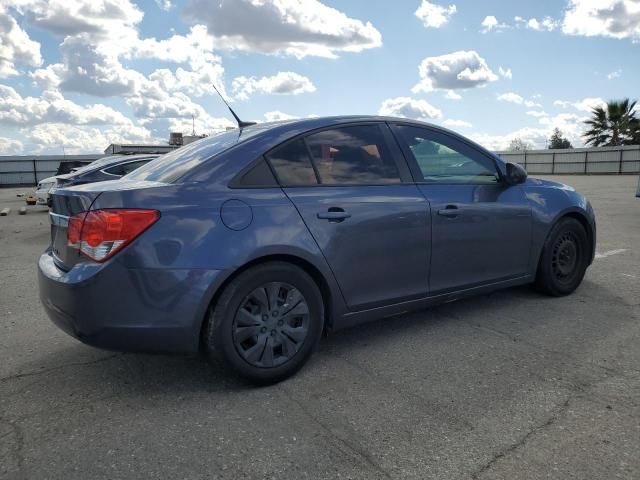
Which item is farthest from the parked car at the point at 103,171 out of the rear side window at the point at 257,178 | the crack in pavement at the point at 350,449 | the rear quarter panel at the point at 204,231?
the crack in pavement at the point at 350,449

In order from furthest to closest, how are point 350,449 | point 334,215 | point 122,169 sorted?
point 122,169, point 334,215, point 350,449

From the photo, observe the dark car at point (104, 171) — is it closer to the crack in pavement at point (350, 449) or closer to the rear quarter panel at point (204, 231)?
the rear quarter panel at point (204, 231)

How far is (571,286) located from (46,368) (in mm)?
4292

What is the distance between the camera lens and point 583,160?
37406mm

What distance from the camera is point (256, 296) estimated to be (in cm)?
303

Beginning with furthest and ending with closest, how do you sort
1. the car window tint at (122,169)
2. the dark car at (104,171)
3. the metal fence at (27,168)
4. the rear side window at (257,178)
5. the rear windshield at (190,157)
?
the metal fence at (27,168) → the car window tint at (122,169) → the dark car at (104,171) → the rear windshield at (190,157) → the rear side window at (257,178)

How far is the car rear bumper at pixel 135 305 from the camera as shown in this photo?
2766 millimetres

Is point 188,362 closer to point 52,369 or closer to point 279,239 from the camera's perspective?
point 52,369

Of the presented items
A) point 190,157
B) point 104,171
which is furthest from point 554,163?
point 190,157

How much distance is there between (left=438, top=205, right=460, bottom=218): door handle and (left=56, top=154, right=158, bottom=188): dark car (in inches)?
310

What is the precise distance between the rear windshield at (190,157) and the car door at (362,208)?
351mm

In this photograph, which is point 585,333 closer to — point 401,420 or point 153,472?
point 401,420

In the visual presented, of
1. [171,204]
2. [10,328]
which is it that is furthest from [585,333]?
[10,328]

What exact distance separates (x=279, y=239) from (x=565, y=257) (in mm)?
3024
